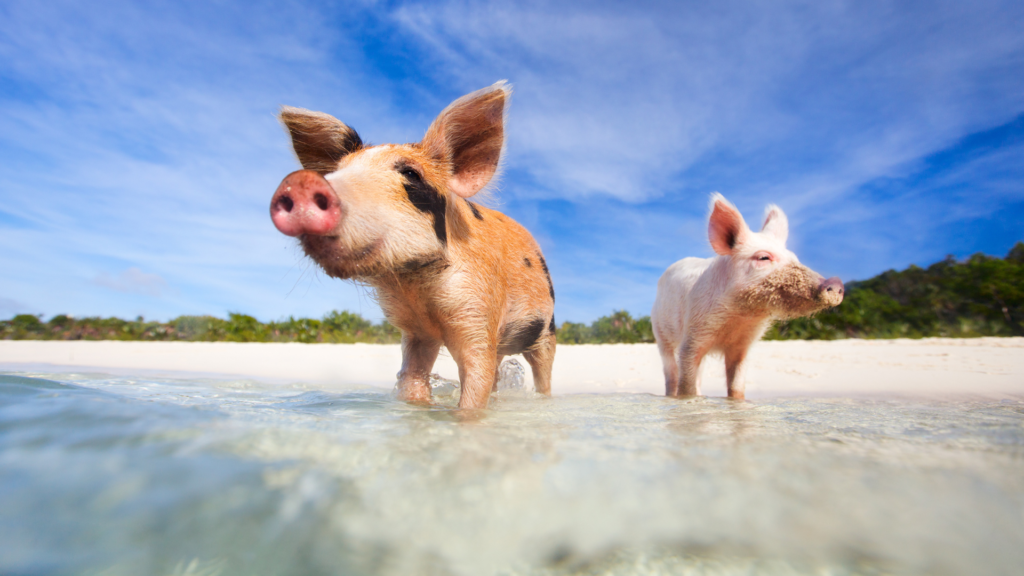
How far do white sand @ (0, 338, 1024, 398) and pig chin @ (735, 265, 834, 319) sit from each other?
184 cm

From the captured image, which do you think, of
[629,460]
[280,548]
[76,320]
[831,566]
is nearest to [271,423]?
[280,548]

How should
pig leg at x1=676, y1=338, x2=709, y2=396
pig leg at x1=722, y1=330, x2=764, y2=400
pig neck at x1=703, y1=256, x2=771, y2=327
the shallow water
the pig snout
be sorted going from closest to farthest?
the shallow water
the pig snout
pig neck at x1=703, y1=256, x2=771, y2=327
pig leg at x1=676, y1=338, x2=709, y2=396
pig leg at x1=722, y1=330, x2=764, y2=400

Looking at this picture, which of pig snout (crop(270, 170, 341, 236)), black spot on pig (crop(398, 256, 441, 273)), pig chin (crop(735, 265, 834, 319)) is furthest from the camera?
pig chin (crop(735, 265, 834, 319))

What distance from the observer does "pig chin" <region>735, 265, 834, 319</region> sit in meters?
4.23

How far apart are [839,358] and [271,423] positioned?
32.8 ft

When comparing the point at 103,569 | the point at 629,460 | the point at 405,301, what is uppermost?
the point at 405,301

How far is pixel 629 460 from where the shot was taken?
63.1 inches

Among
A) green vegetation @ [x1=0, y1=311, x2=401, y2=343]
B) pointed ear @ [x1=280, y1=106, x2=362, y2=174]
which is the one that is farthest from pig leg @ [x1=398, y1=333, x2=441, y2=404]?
green vegetation @ [x1=0, y1=311, x2=401, y2=343]

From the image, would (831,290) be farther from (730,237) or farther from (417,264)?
(417,264)

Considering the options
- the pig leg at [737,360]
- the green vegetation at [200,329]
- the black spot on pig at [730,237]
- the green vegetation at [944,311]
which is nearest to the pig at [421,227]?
the black spot on pig at [730,237]

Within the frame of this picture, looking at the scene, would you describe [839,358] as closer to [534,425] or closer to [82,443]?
[534,425]

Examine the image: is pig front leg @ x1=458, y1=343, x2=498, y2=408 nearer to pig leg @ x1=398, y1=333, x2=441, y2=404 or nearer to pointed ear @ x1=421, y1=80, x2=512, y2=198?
pig leg @ x1=398, y1=333, x2=441, y2=404

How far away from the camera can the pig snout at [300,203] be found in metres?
2.29

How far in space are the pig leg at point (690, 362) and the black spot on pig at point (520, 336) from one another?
1.45 meters
